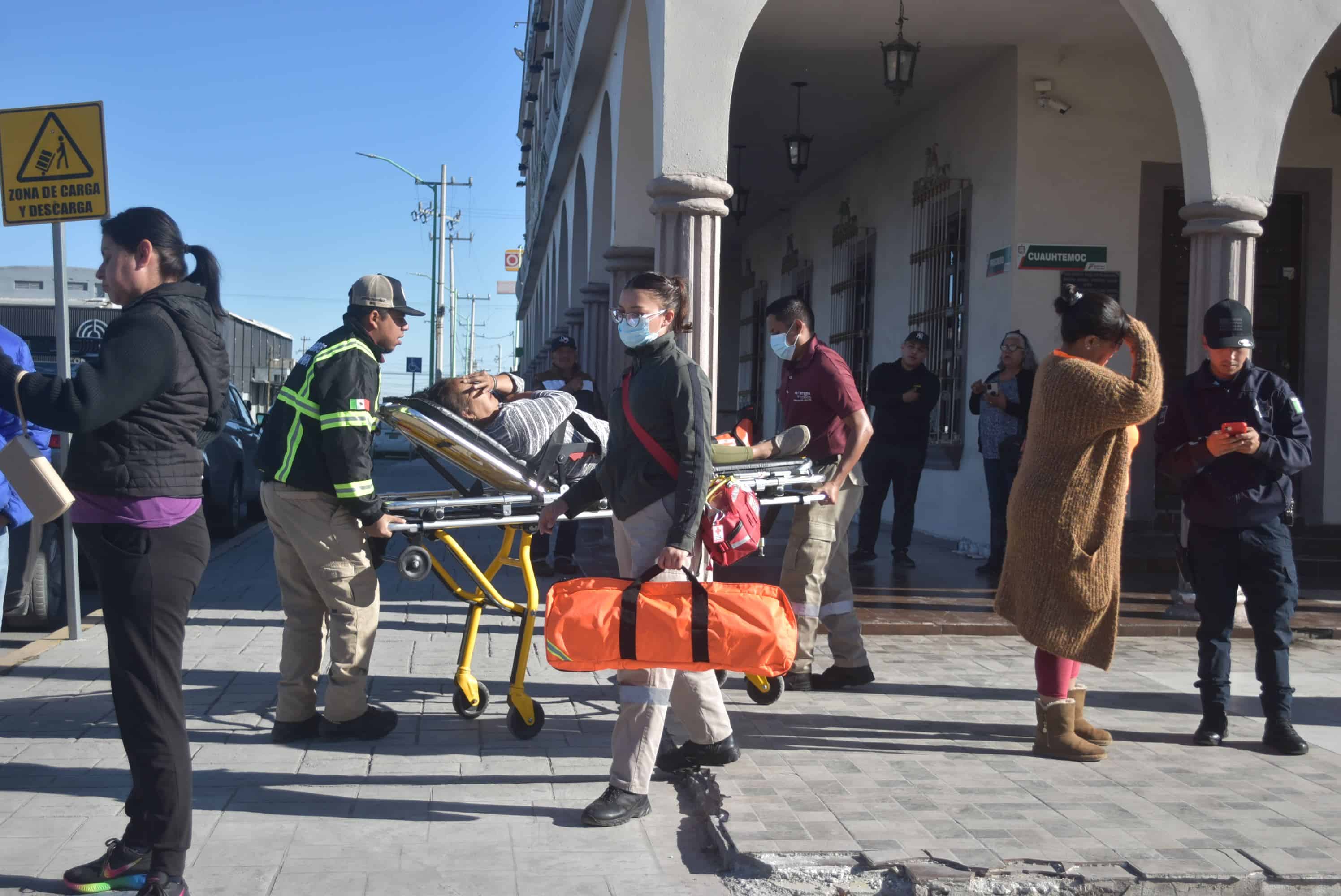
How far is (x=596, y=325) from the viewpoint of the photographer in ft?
46.5

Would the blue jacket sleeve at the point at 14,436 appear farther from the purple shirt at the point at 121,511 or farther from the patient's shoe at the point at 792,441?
the patient's shoe at the point at 792,441

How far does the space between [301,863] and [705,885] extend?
1.29 metres

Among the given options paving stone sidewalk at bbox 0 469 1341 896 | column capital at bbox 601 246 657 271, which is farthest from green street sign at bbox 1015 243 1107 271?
paving stone sidewalk at bbox 0 469 1341 896

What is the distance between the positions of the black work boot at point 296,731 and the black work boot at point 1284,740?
13.7 feet

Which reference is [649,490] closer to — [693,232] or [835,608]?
[835,608]

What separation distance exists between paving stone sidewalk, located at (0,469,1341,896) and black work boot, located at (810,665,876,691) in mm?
85

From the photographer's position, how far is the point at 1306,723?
19.9 feet

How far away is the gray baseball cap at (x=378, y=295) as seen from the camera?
5.27 m

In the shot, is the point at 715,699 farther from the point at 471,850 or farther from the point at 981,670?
the point at 981,670

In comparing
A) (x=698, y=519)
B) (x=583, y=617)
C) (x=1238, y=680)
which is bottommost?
(x=1238, y=680)

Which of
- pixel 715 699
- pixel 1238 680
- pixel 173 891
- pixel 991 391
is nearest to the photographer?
pixel 173 891

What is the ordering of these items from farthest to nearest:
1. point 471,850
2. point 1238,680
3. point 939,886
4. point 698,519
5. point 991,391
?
point 991,391 → point 1238,680 → point 698,519 → point 471,850 → point 939,886

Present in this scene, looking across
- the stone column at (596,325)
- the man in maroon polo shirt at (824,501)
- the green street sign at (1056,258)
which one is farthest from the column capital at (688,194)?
the stone column at (596,325)

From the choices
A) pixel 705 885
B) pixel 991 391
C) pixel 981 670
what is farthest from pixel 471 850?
pixel 991 391
